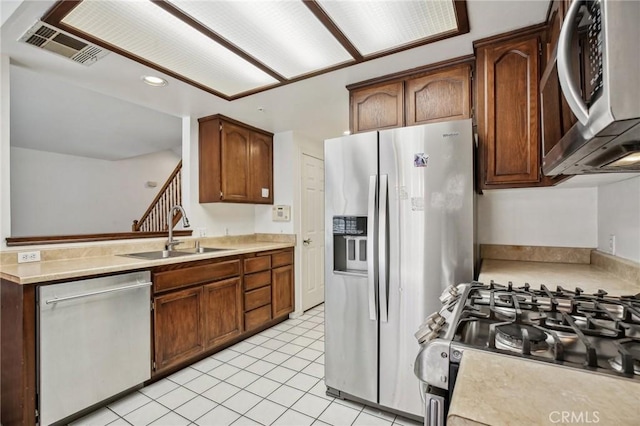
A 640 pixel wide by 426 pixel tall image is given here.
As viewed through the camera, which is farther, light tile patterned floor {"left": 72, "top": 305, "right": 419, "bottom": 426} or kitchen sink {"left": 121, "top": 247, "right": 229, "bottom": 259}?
kitchen sink {"left": 121, "top": 247, "right": 229, "bottom": 259}

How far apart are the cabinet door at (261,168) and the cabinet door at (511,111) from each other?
2.56 m

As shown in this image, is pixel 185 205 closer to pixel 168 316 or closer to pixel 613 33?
pixel 168 316

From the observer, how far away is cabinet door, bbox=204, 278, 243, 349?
→ 2672 mm

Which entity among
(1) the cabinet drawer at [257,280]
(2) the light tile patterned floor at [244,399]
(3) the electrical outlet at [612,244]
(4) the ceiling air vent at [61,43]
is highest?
(4) the ceiling air vent at [61,43]

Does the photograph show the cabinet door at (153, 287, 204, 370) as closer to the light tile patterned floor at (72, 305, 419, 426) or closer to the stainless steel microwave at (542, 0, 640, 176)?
the light tile patterned floor at (72, 305, 419, 426)

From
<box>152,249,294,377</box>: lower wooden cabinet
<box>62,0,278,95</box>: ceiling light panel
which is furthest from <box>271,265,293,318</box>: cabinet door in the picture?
<box>62,0,278,95</box>: ceiling light panel

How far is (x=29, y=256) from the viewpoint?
6.88 ft

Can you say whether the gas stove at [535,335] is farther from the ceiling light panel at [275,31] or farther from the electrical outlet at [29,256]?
the electrical outlet at [29,256]

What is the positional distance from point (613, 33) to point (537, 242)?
6.38 ft

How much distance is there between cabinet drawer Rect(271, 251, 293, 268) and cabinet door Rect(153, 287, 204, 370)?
1.05 metres

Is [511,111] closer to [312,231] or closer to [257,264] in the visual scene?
[257,264]

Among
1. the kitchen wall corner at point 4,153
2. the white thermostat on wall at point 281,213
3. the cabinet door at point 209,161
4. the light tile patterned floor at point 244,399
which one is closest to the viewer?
the light tile patterned floor at point 244,399

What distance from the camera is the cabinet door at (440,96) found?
2.05 metres
